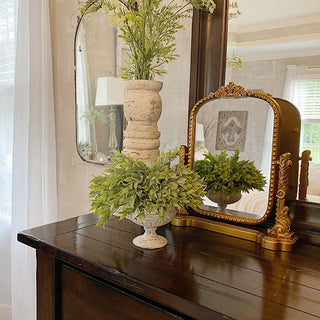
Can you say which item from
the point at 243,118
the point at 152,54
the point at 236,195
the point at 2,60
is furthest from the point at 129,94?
the point at 2,60

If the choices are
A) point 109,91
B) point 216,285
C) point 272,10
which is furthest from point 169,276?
point 109,91

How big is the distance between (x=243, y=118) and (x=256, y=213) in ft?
1.00

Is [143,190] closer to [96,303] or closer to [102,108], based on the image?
[96,303]

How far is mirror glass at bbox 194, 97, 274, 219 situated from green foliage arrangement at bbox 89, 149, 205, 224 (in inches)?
9.2

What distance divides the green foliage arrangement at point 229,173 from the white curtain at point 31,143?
112 cm

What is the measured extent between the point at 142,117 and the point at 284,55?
0.48 meters

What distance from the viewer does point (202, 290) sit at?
0.75 meters

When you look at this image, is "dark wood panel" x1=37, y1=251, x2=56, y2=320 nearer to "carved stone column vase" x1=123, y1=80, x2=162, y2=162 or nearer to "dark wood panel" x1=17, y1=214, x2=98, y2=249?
"dark wood panel" x1=17, y1=214, x2=98, y2=249

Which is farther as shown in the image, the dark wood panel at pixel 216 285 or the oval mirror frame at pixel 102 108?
the oval mirror frame at pixel 102 108

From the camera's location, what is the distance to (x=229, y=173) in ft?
3.74

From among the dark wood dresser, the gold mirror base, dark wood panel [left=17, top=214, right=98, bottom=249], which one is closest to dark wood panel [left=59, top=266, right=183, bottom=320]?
the dark wood dresser

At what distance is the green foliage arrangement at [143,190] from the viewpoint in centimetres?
90

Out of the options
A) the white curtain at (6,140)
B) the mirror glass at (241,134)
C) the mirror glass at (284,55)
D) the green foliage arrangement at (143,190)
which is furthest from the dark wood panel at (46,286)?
the white curtain at (6,140)

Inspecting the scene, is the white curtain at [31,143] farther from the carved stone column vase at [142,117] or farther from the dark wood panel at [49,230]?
the carved stone column vase at [142,117]
